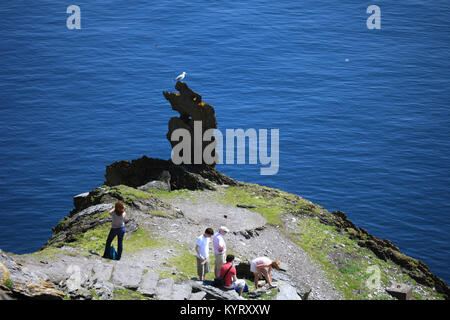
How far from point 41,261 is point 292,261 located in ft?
52.1

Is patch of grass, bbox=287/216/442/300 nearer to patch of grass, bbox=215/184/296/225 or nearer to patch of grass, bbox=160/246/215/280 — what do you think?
patch of grass, bbox=215/184/296/225

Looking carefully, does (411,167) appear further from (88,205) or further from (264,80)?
(88,205)

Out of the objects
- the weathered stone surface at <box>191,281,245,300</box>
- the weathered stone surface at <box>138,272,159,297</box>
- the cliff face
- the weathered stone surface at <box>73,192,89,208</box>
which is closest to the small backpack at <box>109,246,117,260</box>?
the cliff face

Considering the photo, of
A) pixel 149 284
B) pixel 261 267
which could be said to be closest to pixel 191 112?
pixel 261 267

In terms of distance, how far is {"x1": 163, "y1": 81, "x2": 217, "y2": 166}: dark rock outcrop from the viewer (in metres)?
44.8

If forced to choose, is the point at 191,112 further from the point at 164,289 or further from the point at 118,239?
the point at 164,289

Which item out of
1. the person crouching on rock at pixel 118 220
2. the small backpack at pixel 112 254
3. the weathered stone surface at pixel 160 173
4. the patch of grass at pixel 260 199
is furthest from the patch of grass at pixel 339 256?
the person crouching on rock at pixel 118 220

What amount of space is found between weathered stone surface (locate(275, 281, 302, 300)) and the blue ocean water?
29752mm

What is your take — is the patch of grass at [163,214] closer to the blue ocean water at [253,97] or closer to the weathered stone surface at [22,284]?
the weathered stone surface at [22,284]

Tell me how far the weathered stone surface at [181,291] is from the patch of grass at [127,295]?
47.3 inches

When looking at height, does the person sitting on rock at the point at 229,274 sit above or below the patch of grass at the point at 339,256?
above

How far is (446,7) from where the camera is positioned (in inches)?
4734

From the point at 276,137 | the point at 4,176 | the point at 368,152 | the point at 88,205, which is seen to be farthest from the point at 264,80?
the point at 88,205

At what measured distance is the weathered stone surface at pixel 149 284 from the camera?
22859 millimetres
